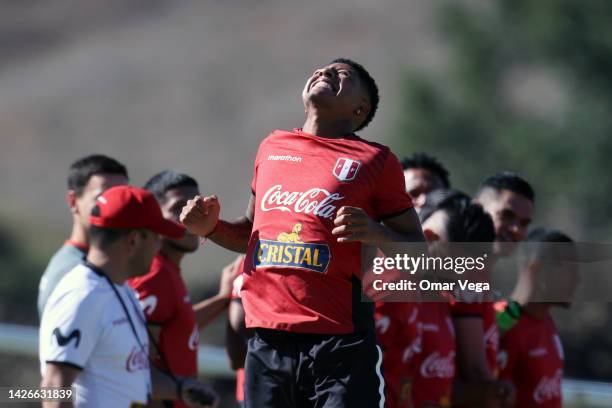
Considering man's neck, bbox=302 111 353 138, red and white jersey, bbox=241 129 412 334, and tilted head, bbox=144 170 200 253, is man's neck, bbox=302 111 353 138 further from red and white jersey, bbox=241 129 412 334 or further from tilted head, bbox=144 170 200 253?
tilted head, bbox=144 170 200 253

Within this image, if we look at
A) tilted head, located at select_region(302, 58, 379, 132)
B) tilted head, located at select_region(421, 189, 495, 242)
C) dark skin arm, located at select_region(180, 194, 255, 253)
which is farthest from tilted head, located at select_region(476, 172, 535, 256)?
dark skin arm, located at select_region(180, 194, 255, 253)

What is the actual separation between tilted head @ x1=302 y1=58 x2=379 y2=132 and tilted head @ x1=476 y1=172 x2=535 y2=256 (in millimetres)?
2680

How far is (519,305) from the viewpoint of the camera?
24.4 feet

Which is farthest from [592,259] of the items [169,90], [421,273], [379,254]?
[169,90]

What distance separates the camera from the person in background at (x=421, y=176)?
25.9 ft

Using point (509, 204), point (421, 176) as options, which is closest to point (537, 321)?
point (509, 204)

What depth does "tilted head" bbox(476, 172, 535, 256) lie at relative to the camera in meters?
7.77

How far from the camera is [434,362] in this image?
22.1 ft

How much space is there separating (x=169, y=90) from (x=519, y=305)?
155 ft

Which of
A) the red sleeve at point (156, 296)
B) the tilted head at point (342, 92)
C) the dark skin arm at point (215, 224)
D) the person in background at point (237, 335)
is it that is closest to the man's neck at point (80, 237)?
the red sleeve at point (156, 296)

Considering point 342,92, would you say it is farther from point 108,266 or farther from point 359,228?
→ point 108,266

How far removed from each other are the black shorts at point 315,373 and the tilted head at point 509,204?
3.13 metres

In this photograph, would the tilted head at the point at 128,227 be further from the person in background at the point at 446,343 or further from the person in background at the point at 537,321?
the person in background at the point at 537,321

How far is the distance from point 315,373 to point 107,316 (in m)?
1.14
